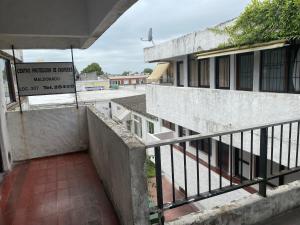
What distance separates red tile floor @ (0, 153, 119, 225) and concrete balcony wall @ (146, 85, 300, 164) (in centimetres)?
284

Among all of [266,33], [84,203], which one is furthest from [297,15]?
[84,203]

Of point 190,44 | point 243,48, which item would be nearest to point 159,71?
point 190,44

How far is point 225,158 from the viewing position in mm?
8859

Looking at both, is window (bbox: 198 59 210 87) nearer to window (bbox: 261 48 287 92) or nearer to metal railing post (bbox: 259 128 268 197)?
window (bbox: 261 48 287 92)

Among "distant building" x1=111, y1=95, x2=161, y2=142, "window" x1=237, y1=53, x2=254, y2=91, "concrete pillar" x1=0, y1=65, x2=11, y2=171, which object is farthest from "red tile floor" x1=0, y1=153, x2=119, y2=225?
"distant building" x1=111, y1=95, x2=161, y2=142

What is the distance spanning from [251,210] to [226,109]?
16.5 ft

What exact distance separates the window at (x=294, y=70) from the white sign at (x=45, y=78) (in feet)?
17.4

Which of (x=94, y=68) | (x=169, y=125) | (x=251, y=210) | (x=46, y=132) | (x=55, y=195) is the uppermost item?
(x=94, y=68)

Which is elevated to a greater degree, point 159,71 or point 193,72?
point 159,71

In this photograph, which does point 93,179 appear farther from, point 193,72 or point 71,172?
point 193,72

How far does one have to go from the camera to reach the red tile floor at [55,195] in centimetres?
290

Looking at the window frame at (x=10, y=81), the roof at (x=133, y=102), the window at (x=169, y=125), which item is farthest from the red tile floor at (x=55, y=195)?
the roof at (x=133, y=102)

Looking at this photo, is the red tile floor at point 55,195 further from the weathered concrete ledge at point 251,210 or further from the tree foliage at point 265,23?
the tree foliage at point 265,23

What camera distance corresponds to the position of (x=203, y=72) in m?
9.45
